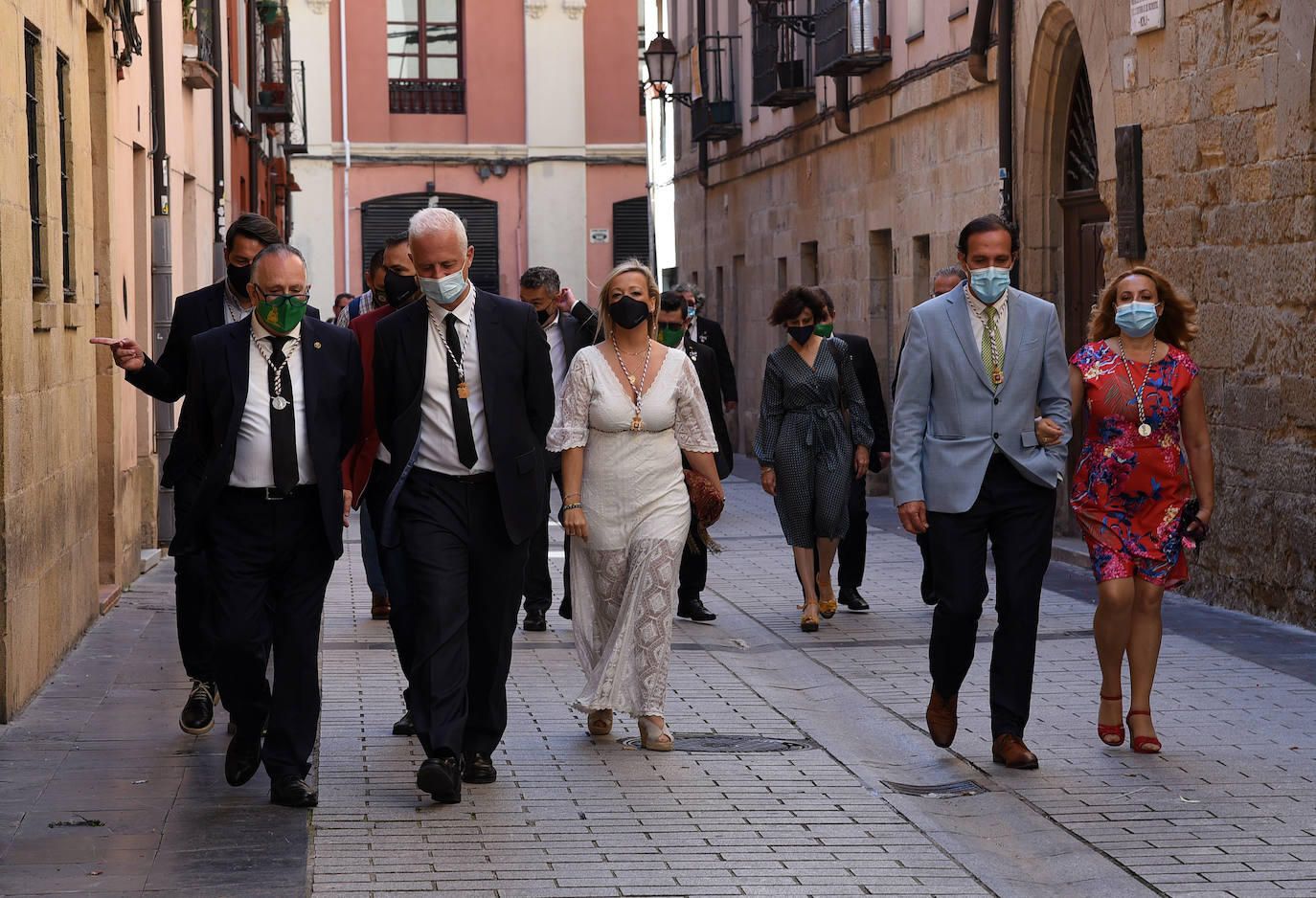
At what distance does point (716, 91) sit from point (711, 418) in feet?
60.5

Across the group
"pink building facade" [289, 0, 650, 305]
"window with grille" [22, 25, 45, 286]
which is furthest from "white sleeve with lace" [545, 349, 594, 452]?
"pink building facade" [289, 0, 650, 305]

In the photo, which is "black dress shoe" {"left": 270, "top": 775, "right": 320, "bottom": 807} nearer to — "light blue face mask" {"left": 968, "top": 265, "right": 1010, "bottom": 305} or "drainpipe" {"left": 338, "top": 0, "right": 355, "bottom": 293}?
"light blue face mask" {"left": 968, "top": 265, "right": 1010, "bottom": 305}

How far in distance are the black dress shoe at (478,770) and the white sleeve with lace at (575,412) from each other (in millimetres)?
1321

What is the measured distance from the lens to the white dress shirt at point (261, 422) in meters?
6.36

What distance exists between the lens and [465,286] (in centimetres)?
658

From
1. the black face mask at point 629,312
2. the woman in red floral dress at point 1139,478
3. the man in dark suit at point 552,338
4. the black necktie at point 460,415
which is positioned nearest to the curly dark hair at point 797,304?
the man in dark suit at point 552,338

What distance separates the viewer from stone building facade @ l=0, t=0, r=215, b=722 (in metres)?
7.89

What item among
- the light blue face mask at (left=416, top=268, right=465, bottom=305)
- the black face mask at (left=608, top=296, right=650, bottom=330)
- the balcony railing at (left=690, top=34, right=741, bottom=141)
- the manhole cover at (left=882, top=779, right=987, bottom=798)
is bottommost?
the manhole cover at (left=882, top=779, right=987, bottom=798)

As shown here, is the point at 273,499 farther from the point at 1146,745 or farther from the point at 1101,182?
the point at 1101,182

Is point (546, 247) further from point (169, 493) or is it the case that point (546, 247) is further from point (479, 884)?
point (479, 884)

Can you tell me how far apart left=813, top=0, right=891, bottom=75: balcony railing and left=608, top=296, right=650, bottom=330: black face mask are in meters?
12.7

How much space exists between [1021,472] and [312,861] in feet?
9.27

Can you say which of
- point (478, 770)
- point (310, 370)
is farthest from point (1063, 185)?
point (310, 370)

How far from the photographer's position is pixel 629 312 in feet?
24.9
